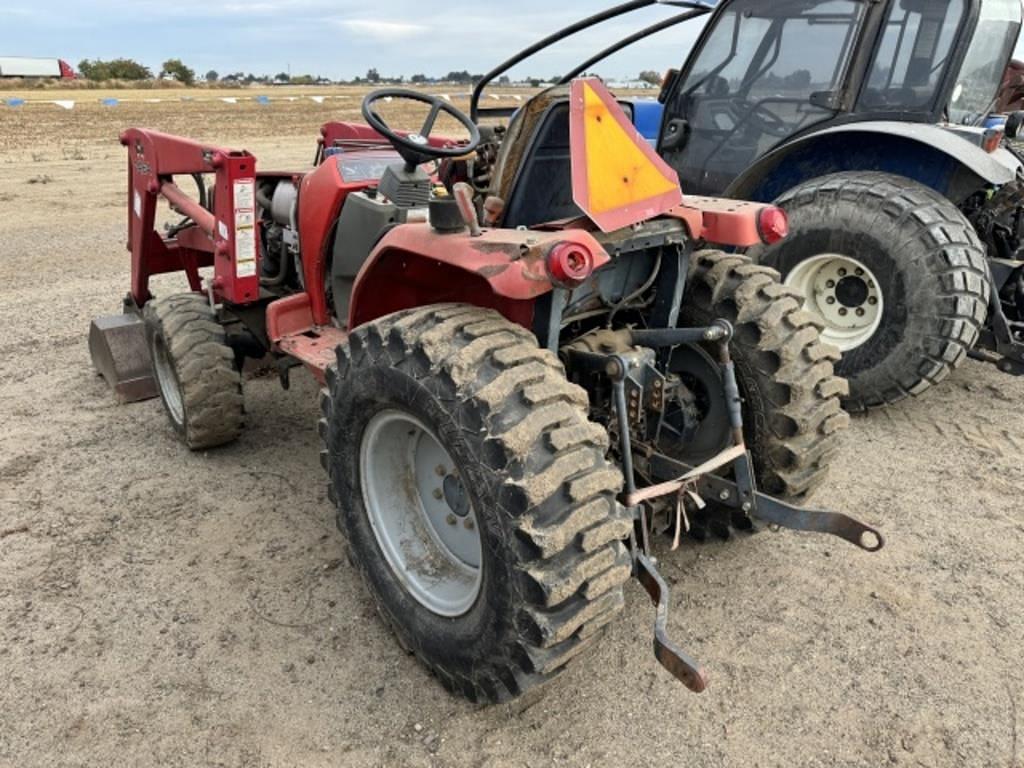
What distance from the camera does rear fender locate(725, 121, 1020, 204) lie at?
4.05 metres

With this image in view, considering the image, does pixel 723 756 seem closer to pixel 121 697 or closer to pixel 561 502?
pixel 561 502

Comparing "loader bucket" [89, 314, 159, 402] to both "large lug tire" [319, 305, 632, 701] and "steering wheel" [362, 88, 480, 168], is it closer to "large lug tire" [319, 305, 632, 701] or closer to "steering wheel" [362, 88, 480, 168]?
"steering wheel" [362, 88, 480, 168]

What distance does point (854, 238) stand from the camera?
407 centimetres

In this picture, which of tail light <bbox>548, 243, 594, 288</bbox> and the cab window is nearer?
tail light <bbox>548, 243, 594, 288</bbox>

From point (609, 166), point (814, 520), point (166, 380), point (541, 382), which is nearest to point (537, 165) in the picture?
point (609, 166)

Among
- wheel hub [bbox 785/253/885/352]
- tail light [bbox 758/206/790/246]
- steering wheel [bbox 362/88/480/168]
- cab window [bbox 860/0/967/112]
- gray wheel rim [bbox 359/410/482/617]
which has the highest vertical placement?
cab window [bbox 860/0/967/112]

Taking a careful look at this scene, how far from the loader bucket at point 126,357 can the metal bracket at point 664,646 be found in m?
3.10

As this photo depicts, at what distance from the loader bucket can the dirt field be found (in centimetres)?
23

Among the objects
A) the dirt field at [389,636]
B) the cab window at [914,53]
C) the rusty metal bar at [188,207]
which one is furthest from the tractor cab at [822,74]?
the rusty metal bar at [188,207]

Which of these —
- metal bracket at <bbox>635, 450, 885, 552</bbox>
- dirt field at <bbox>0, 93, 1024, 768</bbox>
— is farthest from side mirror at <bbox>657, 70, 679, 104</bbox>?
metal bracket at <bbox>635, 450, 885, 552</bbox>

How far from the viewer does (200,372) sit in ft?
11.8

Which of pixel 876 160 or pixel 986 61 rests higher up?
pixel 986 61

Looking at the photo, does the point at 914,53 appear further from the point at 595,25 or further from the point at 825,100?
the point at 595,25

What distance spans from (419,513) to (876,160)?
3.42 meters
